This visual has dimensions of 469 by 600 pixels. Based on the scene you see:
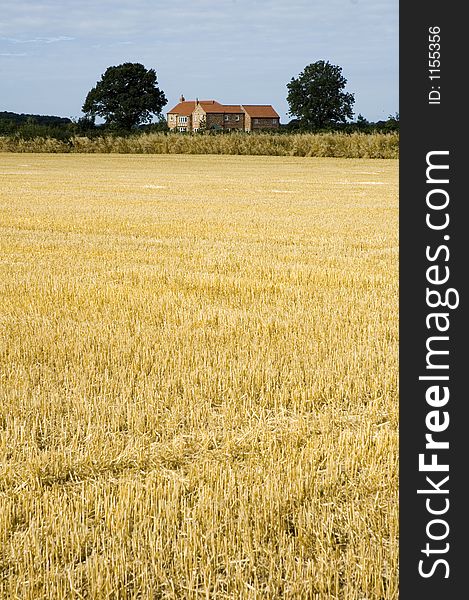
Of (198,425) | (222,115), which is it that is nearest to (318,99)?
(222,115)

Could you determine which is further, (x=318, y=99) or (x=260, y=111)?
(x=260, y=111)

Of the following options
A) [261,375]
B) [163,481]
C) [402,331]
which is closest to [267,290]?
[261,375]

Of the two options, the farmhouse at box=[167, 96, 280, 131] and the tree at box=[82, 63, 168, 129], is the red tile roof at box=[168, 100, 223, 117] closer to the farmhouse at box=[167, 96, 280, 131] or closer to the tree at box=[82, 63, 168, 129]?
the farmhouse at box=[167, 96, 280, 131]

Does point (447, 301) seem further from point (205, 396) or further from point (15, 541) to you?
point (205, 396)

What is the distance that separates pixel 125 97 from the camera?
4609 inches

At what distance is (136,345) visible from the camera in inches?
291

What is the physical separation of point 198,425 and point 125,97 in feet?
381

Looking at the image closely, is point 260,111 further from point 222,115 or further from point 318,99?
point 318,99

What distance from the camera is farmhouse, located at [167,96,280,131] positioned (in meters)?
157

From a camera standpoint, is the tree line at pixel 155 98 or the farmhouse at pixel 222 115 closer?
the tree line at pixel 155 98

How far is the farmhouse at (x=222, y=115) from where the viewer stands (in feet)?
516

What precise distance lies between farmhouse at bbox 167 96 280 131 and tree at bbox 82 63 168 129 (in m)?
34.2

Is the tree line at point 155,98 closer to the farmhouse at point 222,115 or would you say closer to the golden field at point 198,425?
the farmhouse at point 222,115

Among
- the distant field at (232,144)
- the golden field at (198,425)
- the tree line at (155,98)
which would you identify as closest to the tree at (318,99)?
the tree line at (155,98)
